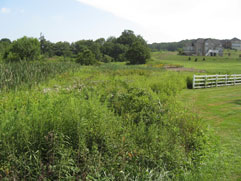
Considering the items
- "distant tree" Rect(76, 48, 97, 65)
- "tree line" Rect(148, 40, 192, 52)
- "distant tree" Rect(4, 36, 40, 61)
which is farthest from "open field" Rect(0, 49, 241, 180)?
"tree line" Rect(148, 40, 192, 52)

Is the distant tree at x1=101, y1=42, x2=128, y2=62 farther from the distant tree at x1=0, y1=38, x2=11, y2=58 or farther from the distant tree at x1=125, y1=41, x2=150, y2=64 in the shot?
the distant tree at x1=0, y1=38, x2=11, y2=58

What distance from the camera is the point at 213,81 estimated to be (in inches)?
693

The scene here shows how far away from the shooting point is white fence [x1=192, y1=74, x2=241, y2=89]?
16145 millimetres

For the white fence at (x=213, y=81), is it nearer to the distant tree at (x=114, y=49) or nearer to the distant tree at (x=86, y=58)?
the distant tree at (x=86, y=58)

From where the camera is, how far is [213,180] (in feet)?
11.7

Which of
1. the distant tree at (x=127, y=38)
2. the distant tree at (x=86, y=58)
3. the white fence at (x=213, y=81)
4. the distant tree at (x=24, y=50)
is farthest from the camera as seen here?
the distant tree at (x=127, y=38)

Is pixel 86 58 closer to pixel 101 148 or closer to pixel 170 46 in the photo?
pixel 101 148

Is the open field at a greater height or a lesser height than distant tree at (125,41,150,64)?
lesser

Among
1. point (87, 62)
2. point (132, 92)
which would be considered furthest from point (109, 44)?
point (132, 92)

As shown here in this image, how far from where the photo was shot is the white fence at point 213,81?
16145mm

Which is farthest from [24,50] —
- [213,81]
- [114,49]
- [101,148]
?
[101,148]

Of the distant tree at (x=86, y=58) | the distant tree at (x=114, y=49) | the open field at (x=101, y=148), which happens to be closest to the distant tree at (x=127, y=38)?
the distant tree at (x=114, y=49)

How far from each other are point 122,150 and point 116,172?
358 millimetres

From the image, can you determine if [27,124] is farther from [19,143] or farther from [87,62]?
[87,62]
